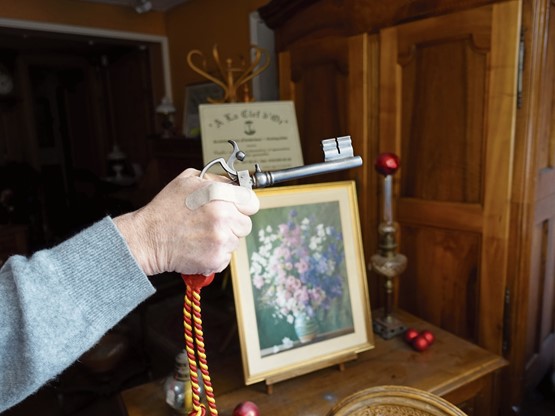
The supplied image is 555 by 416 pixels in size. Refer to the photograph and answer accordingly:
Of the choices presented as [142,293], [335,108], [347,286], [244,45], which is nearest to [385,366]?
[347,286]

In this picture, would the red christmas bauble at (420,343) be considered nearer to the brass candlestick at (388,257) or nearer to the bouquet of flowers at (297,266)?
the brass candlestick at (388,257)

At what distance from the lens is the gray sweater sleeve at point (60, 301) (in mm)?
533

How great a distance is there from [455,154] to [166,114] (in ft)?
8.14

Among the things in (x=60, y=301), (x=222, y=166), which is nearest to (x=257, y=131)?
(x=222, y=166)

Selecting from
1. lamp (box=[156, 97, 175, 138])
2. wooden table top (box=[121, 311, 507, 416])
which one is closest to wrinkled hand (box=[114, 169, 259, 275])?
wooden table top (box=[121, 311, 507, 416])

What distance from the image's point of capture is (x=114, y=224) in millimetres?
592

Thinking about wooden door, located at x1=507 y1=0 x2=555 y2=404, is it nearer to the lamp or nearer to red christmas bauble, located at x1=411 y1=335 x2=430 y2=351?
red christmas bauble, located at x1=411 y1=335 x2=430 y2=351

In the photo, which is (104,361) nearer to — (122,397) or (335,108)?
(122,397)

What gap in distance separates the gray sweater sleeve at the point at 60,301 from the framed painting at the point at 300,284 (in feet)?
1.42

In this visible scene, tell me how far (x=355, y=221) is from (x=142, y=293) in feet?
2.18

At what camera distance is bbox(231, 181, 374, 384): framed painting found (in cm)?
101

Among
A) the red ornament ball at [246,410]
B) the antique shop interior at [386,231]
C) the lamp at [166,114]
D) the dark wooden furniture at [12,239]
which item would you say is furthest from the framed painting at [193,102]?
the red ornament ball at [246,410]

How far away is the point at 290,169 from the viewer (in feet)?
2.19

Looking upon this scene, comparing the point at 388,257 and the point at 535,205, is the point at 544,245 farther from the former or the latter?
the point at 388,257
